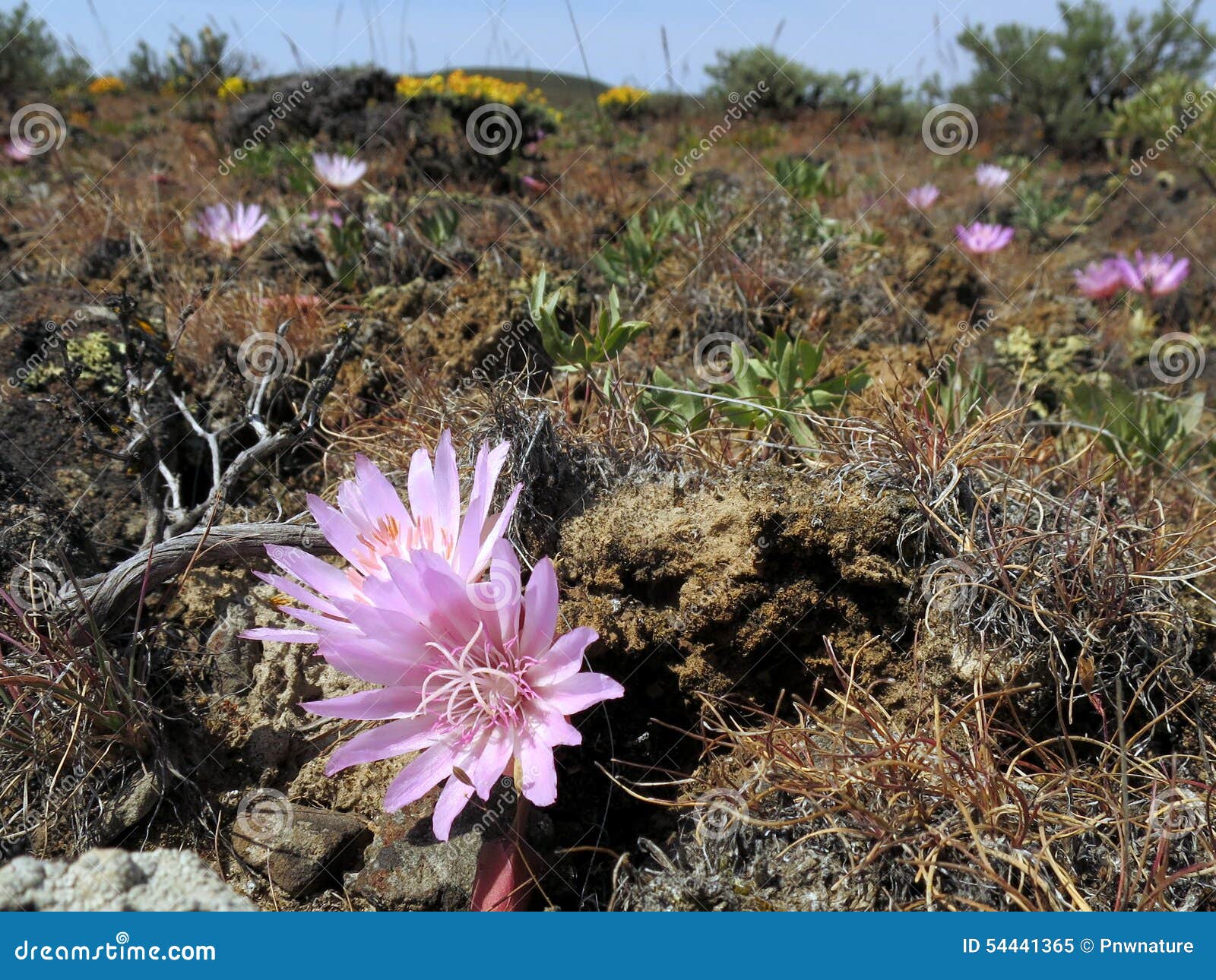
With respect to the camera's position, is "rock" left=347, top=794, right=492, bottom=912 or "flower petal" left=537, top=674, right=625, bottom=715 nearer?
"flower petal" left=537, top=674, right=625, bottom=715

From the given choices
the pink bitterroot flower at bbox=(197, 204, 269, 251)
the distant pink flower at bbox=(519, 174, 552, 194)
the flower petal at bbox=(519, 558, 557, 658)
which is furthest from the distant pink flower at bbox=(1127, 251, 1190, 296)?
the pink bitterroot flower at bbox=(197, 204, 269, 251)

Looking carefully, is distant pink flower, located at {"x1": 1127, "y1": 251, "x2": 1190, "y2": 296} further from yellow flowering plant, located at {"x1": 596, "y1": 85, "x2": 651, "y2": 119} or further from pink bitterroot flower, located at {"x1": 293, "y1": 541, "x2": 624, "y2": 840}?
yellow flowering plant, located at {"x1": 596, "y1": 85, "x2": 651, "y2": 119}

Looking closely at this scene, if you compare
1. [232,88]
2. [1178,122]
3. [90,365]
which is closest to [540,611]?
[90,365]

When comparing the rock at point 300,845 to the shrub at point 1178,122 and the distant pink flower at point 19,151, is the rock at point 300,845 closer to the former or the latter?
the shrub at point 1178,122

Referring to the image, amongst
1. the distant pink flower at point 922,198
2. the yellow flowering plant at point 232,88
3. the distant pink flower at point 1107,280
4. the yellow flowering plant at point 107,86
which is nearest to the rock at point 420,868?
the distant pink flower at point 1107,280

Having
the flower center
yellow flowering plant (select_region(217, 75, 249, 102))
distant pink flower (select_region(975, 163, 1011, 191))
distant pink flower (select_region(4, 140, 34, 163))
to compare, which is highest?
yellow flowering plant (select_region(217, 75, 249, 102))
